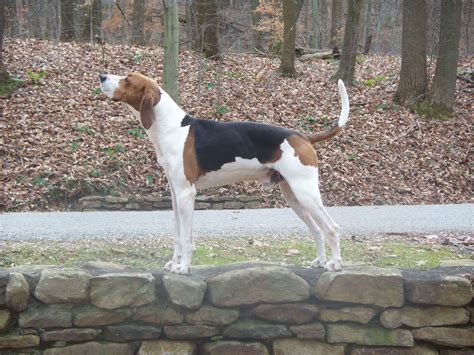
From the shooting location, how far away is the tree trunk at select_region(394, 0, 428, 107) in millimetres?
16406

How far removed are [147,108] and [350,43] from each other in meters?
13.5

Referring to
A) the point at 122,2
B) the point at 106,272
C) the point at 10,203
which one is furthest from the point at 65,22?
the point at 106,272

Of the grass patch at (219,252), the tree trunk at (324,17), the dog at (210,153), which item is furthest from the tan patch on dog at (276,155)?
the tree trunk at (324,17)

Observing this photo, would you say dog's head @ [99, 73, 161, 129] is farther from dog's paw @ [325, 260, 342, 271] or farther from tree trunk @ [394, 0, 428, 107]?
tree trunk @ [394, 0, 428, 107]

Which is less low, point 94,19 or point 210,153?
point 94,19

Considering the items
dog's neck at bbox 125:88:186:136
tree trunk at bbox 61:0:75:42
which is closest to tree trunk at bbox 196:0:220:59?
tree trunk at bbox 61:0:75:42

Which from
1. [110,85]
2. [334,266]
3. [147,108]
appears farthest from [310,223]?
[110,85]

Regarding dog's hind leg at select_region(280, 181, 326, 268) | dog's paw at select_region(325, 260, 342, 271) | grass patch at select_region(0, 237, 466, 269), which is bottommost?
grass patch at select_region(0, 237, 466, 269)

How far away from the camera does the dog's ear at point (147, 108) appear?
203 inches

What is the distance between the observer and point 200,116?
47.4ft

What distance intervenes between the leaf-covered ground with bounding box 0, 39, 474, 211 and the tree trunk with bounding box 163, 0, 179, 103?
157 cm

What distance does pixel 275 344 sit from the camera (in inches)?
210

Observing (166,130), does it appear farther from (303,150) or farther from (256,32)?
(256,32)

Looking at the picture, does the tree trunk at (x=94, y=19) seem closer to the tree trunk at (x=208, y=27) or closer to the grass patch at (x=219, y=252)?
the tree trunk at (x=208, y=27)
